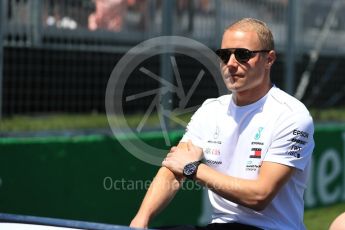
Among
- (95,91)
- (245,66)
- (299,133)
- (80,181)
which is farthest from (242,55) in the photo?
(95,91)

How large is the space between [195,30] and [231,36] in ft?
16.9

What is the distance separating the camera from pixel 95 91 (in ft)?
28.5

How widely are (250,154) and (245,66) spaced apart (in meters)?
0.41

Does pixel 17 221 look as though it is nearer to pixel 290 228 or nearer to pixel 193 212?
pixel 290 228

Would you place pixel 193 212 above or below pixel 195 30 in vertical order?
below

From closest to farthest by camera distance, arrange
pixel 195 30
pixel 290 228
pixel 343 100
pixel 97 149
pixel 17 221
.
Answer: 1. pixel 17 221
2. pixel 290 228
3. pixel 97 149
4. pixel 195 30
5. pixel 343 100

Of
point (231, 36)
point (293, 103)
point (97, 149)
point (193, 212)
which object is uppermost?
point (231, 36)

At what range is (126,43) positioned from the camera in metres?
9.11

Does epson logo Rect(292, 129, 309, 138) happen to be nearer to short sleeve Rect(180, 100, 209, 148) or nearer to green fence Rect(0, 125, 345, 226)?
short sleeve Rect(180, 100, 209, 148)

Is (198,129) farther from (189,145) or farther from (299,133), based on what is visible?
(299,133)

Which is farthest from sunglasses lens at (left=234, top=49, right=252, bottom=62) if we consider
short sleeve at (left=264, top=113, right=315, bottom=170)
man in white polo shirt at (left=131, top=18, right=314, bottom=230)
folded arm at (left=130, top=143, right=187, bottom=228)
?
folded arm at (left=130, top=143, right=187, bottom=228)

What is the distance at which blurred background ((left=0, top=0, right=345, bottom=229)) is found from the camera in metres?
6.62

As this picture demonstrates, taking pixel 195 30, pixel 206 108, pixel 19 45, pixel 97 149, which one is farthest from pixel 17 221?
pixel 195 30

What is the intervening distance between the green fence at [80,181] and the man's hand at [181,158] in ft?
8.97
